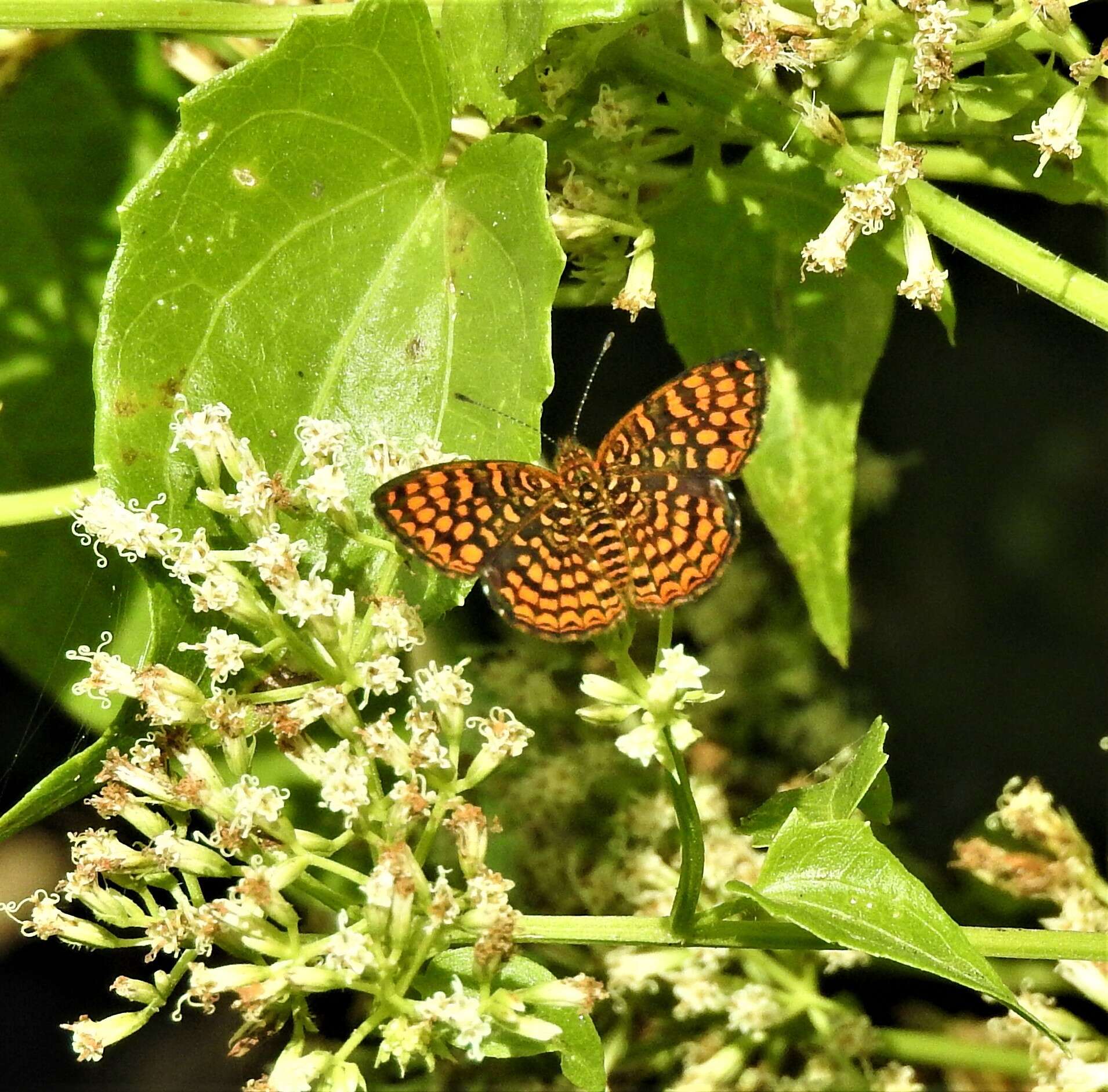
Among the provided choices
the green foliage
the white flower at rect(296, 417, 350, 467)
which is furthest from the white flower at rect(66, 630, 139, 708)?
the white flower at rect(296, 417, 350, 467)

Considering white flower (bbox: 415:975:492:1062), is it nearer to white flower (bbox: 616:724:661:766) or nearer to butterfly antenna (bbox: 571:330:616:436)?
white flower (bbox: 616:724:661:766)

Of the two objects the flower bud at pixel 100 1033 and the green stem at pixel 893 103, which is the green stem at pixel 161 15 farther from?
the flower bud at pixel 100 1033

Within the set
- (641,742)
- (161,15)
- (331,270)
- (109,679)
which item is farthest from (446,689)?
(161,15)

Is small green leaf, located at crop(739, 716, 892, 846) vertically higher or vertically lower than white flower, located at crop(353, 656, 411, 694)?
lower

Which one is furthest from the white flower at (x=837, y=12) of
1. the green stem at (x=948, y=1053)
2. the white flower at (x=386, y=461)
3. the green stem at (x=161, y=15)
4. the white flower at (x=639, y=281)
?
the green stem at (x=948, y=1053)

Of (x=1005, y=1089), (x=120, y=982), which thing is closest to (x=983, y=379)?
(x=1005, y=1089)

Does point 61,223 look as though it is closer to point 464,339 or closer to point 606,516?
point 464,339
